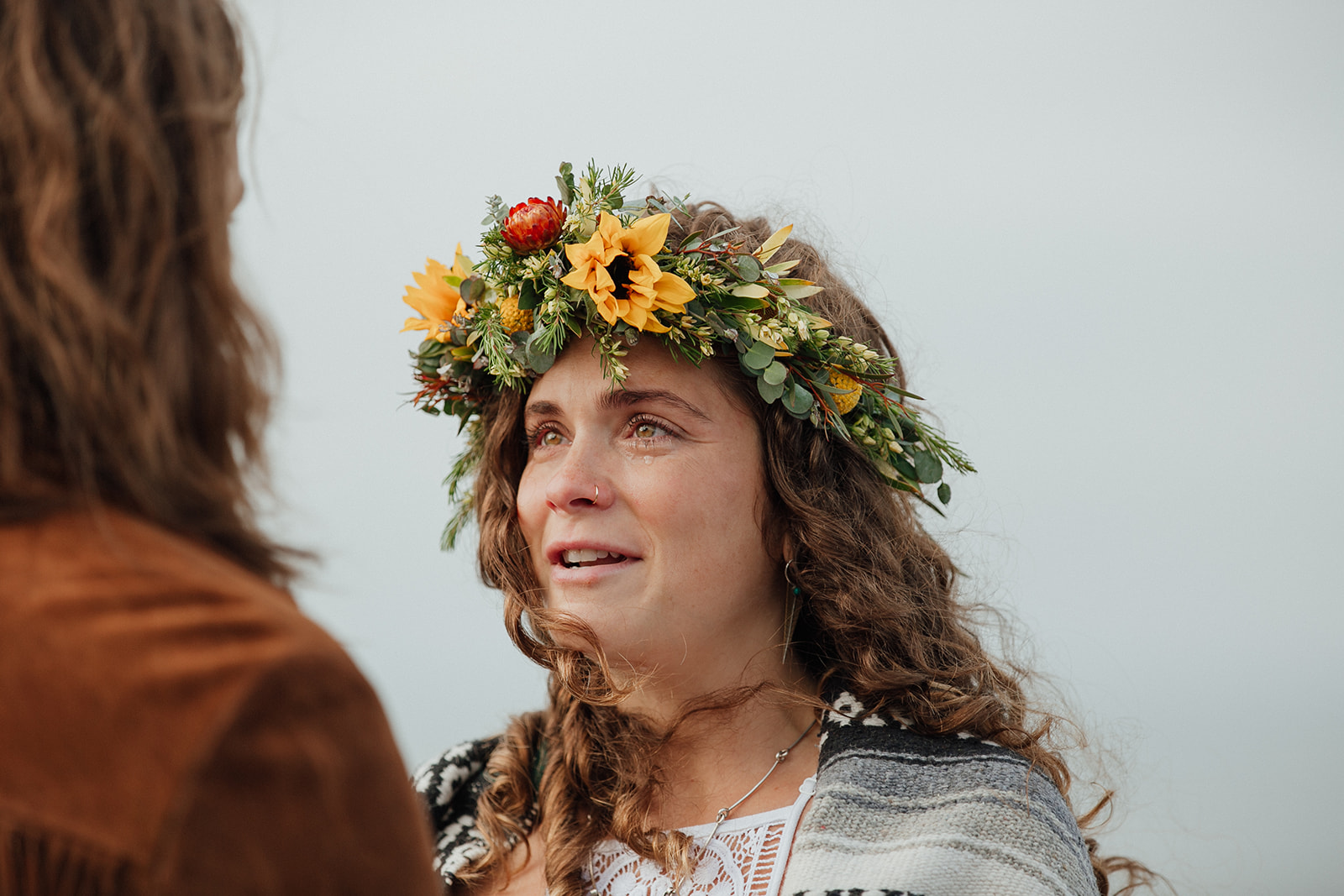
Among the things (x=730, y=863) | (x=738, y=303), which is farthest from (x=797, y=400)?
(x=730, y=863)

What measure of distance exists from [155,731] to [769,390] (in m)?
1.85

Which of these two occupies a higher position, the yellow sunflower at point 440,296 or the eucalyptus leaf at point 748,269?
the eucalyptus leaf at point 748,269

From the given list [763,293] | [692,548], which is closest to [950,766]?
[692,548]

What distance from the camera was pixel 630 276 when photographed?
2.53m

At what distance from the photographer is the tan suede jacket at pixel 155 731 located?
885mm

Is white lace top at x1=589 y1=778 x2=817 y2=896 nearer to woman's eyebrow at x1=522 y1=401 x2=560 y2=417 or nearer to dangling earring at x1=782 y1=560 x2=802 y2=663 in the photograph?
dangling earring at x1=782 y1=560 x2=802 y2=663

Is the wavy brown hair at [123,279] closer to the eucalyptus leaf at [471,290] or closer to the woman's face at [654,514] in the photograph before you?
the woman's face at [654,514]

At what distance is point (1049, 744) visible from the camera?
271 centimetres

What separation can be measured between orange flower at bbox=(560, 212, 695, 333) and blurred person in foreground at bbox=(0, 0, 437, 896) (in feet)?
4.45

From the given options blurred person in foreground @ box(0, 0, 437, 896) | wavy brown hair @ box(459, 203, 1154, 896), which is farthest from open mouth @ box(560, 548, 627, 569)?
blurred person in foreground @ box(0, 0, 437, 896)

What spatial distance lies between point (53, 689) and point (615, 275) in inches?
71.5

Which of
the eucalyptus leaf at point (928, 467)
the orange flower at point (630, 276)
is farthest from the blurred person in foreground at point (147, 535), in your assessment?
the eucalyptus leaf at point (928, 467)

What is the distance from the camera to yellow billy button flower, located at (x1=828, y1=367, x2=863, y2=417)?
2703 mm

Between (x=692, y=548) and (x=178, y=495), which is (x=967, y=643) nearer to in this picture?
(x=692, y=548)
